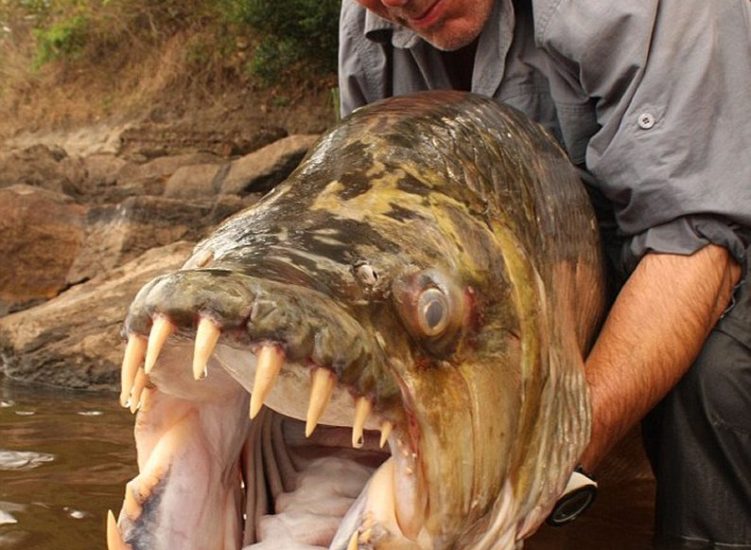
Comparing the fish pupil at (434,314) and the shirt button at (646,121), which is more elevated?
the shirt button at (646,121)

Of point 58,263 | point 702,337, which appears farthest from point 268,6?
point 702,337

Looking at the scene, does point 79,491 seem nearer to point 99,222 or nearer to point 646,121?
point 646,121

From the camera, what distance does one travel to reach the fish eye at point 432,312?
1869 mm

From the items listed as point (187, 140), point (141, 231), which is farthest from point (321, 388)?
point (187, 140)

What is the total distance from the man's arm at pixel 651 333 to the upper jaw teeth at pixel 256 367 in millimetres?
973

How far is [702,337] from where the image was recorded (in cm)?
275

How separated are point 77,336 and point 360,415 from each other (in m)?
4.74

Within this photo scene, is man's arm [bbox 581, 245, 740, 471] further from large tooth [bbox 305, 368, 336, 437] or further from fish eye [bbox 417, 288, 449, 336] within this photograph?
large tooth [bbox 305, 368, 336, 437]

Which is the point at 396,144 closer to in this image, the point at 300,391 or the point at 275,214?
the point at 275,214

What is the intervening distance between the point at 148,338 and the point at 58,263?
24.3 ft

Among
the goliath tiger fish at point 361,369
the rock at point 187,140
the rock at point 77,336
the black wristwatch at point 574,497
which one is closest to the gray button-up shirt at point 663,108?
the goliath tiger fish at point 361,369

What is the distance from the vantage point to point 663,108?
109 inches

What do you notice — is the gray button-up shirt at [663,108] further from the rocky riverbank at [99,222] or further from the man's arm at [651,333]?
the rocky riverbank at [99,222]

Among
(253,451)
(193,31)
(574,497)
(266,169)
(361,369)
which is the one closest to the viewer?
(361,369)
